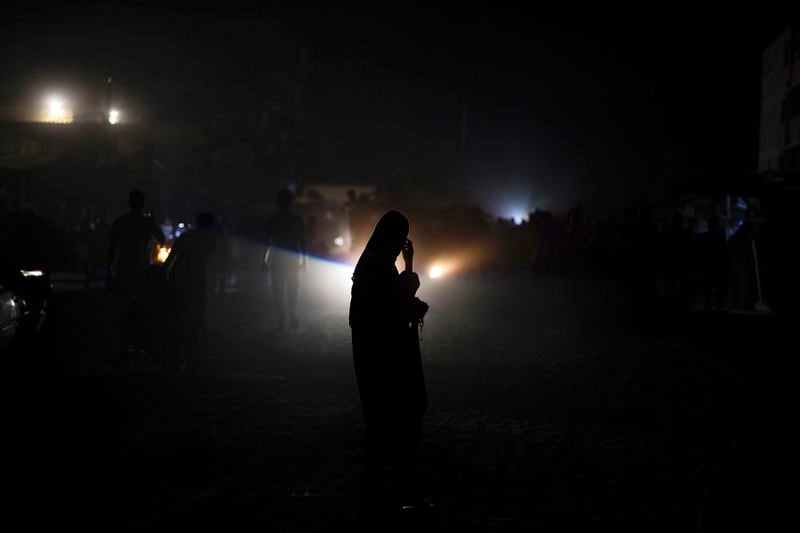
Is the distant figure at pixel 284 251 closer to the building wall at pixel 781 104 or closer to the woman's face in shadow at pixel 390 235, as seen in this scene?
the woman's face in shadow at pixel 390 235

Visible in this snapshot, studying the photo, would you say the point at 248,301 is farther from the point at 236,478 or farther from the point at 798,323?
the point at 236,478

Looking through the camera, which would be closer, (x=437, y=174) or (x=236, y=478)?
(x=236, y=478)

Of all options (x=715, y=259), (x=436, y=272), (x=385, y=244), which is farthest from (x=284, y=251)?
(x=715, y=259)

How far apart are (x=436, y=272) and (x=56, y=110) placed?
38322 mm

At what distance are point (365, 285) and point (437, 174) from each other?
7055cm

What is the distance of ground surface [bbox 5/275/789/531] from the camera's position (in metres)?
5.13

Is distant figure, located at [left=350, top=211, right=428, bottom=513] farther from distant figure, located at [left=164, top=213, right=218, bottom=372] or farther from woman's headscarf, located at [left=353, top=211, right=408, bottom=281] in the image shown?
distant figure, located at [left=164, top=213, right=218, bottom=372]

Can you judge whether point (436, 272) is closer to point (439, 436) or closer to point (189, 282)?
point (189, 282)

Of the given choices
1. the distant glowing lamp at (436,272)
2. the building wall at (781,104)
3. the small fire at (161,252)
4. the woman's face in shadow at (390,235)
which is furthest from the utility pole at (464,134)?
the woman's face in shadow at (390,235)

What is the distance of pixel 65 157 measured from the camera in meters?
32.6

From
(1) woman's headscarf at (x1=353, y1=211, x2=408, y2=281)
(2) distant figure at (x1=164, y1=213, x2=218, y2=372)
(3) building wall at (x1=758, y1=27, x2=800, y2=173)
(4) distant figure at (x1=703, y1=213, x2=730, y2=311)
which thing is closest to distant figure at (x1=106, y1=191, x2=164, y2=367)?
(2) distant figure at (x1=164, y1=213, x2=218, y2=372)

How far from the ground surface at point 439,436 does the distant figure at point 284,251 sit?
926 millimetres

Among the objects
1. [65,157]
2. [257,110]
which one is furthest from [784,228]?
[257,110]

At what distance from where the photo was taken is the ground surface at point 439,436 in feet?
16.8
